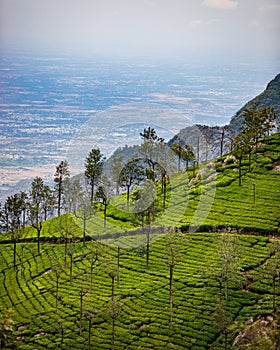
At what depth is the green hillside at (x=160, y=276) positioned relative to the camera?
4109 cm

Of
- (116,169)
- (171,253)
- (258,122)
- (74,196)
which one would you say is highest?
(258,122)

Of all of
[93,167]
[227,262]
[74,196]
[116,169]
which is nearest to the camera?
[227,262]

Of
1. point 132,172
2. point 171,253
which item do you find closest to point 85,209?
point 132,172

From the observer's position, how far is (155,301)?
47.0 metres

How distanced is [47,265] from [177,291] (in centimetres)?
2007

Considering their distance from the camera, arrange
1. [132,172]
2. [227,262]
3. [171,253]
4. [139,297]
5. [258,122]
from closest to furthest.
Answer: [171,253], [227,262], [139,297], [132,172], [258,122]

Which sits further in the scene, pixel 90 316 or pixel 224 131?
→ pixel 224 131

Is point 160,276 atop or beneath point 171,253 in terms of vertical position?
beneath

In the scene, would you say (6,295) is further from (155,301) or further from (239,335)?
(239,335)

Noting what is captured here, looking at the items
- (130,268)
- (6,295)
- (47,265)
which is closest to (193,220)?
(130,268)

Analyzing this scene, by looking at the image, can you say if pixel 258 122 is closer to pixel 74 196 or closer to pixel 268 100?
pixel 74 196

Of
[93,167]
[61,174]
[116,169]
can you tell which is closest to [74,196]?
[116,169]

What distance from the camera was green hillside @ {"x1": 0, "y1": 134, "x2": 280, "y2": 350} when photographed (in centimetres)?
4109

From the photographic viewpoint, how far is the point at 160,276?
2088 inches
